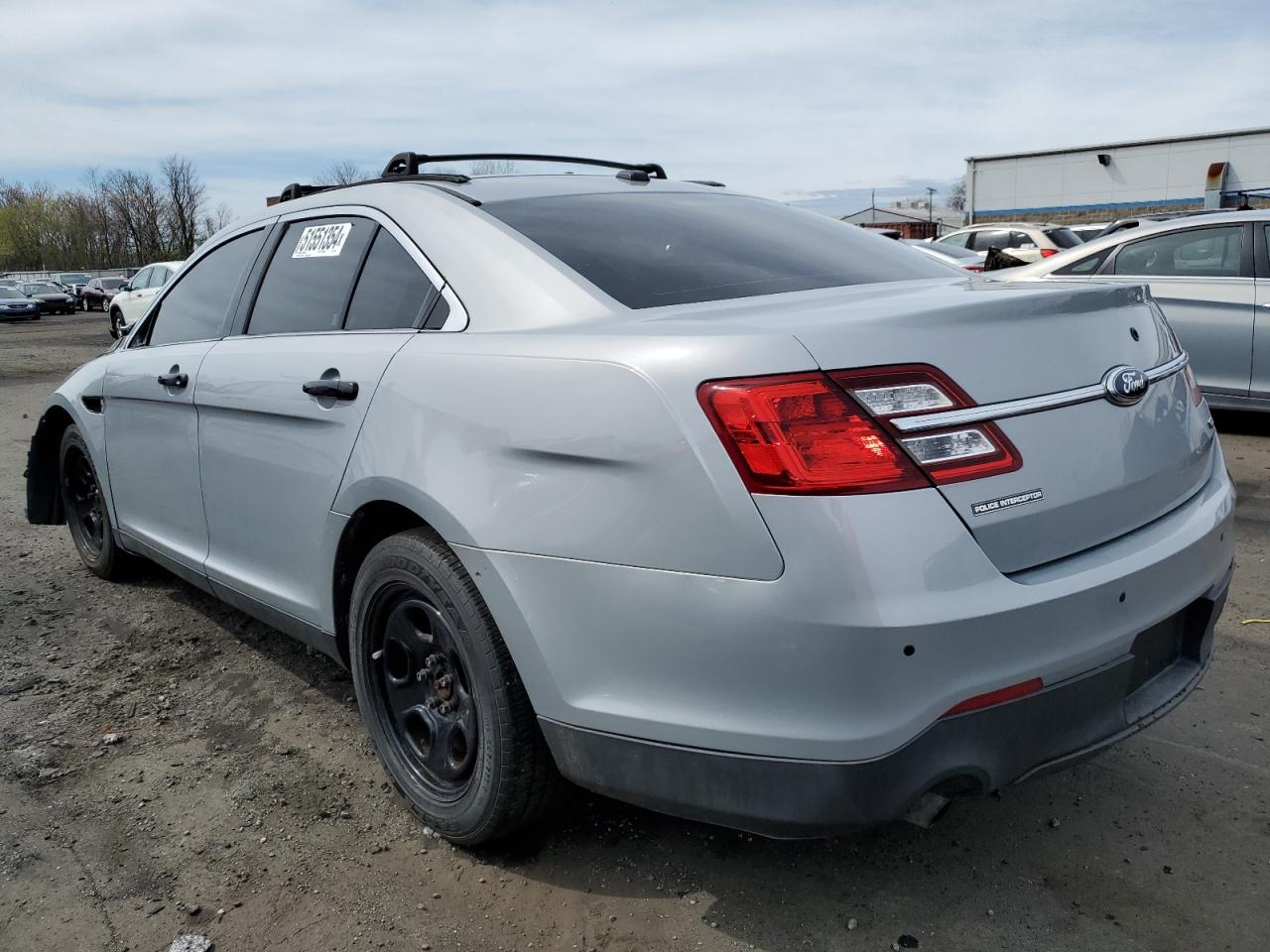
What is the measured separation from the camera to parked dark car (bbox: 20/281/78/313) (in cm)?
3766

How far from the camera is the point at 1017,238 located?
17.0 meters

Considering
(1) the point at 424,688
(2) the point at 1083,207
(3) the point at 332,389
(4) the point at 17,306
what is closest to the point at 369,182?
(3) the point at 332,389

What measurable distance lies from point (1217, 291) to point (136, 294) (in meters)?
21.1

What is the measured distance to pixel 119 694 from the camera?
11.7 ft

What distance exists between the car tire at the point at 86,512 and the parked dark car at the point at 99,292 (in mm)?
37731

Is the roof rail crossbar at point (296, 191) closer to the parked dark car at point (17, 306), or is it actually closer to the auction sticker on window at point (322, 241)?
the auction sticker on window at point (322, 241)

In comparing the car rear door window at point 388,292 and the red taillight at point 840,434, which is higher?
the car rear door window at point 388,292

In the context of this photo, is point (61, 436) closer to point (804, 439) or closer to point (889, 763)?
point (804, 439)

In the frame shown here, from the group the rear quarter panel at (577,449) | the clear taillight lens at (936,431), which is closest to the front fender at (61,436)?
the rear quarter panel at (577,449)

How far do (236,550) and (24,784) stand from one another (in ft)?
2.79

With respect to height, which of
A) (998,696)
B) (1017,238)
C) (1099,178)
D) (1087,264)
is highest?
(1099,178)

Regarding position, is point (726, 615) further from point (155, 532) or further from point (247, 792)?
point (155, 532)

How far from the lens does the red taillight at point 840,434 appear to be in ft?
5.95

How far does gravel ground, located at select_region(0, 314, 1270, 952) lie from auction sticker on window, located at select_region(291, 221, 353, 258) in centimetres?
143
